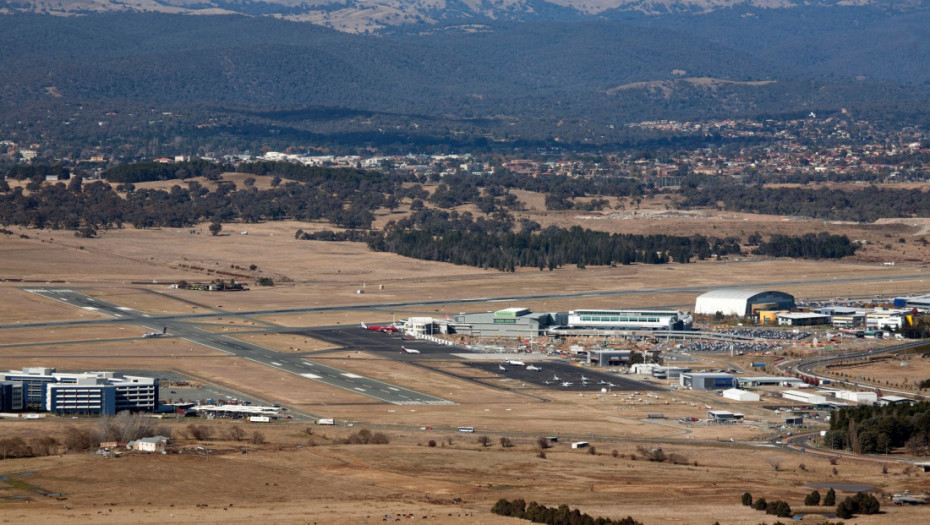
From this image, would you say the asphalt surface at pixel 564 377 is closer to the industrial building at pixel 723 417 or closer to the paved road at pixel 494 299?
the industrial building at pixel 723 417

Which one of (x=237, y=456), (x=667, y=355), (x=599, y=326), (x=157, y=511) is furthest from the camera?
(x=599, y=326)

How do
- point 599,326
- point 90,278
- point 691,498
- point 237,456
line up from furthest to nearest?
point 90,278 → point 599,326 → point 237,456 → point 691,498

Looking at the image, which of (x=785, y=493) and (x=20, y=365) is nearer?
(x=785, y=493)

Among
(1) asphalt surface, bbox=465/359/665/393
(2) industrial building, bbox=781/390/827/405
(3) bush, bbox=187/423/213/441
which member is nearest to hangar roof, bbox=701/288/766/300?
(1) asphalt surface, bbox=465/359/665/393

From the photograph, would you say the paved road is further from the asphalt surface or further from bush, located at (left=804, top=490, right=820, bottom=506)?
bush, located at (left=804, top=490, right=820, bottom=506)

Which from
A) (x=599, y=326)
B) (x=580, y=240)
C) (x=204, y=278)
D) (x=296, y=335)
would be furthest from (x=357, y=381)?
(x=580, y=240)

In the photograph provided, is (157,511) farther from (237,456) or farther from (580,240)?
(580,240)

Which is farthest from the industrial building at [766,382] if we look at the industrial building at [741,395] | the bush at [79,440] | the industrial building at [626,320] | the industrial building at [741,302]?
the bush at [79,440]
